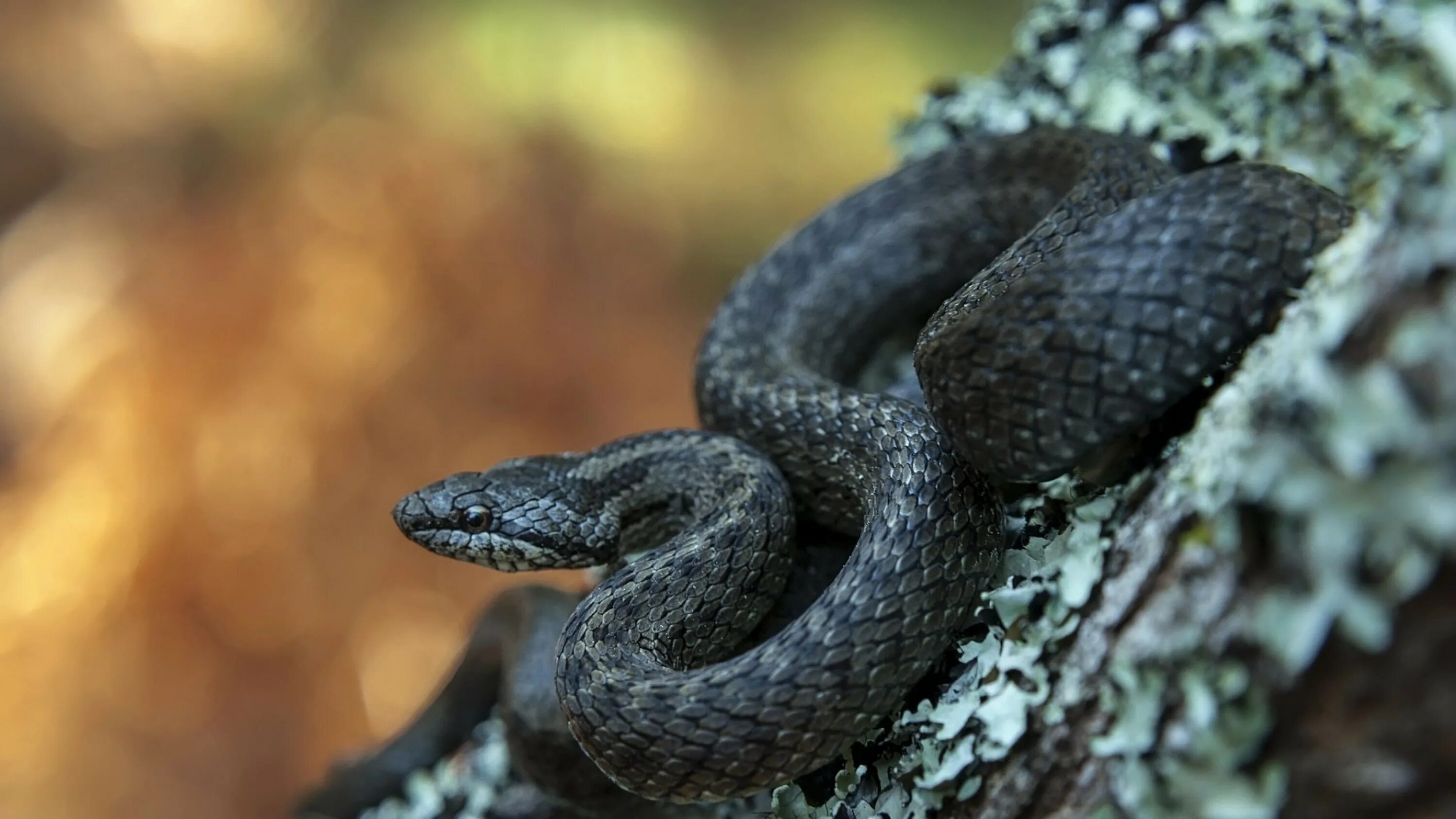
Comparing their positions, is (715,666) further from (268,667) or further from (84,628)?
(84,628)

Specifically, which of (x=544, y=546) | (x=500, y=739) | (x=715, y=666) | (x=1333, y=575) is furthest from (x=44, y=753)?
(x=1333, y=575)

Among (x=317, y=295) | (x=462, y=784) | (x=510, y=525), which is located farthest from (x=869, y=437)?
(x=317, y=295)

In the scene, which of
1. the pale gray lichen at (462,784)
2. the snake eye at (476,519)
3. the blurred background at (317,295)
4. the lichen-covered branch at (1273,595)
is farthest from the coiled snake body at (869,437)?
the blurred background at (317,295)

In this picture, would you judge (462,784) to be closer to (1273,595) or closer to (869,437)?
(869,437)

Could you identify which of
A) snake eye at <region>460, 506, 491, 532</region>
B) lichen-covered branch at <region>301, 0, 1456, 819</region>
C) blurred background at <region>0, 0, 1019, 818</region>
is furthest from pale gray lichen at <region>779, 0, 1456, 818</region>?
blurred background at <region>0, 0, 1019, 818</region>

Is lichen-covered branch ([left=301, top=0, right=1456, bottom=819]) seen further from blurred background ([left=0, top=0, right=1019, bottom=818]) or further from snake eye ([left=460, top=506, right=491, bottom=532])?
blurred background ([left=0, top=0, right=1019, bottom=818])

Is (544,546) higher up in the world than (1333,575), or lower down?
lower down
